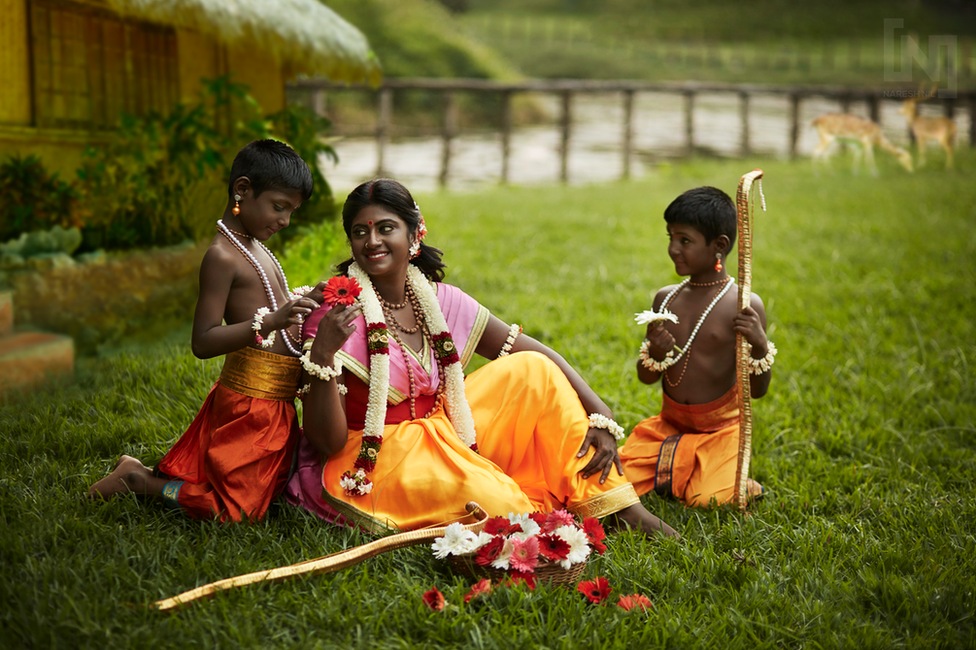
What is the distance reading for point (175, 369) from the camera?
438cm

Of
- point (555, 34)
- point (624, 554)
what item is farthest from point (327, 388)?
point (555, 34)

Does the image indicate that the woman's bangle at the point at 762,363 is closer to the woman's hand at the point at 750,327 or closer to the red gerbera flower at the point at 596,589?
the woman's hand at the point at 750,327

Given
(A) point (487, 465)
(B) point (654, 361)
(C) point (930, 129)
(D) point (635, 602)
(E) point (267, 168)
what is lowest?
(D) point (635, 602)

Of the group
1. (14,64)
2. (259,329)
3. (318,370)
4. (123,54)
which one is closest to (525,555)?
(318,370)

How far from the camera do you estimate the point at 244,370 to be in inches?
113

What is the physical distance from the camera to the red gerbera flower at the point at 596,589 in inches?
98.6

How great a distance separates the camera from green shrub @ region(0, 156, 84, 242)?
18.0 feet

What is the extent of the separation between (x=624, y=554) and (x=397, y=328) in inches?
44.8

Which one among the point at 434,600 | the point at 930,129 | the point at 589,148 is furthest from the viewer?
the point at 589,148

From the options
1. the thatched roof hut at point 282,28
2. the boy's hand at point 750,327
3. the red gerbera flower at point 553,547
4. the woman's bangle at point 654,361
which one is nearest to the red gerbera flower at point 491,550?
the red gerbera flower at point 553,547

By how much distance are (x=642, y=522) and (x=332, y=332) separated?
1.35m

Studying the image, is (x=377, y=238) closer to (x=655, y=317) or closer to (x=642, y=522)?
(x=655, y=317)

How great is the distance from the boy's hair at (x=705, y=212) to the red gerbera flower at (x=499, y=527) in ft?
4.72

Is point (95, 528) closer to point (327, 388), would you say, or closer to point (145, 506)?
point (145, 506)
